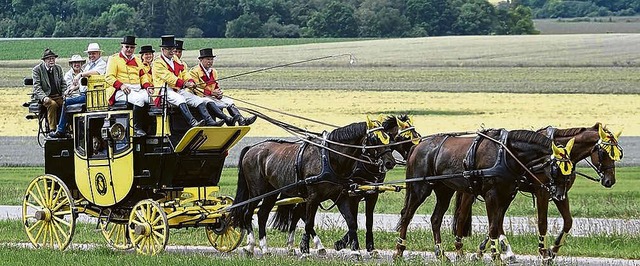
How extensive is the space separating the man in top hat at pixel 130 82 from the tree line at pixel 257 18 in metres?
73.6

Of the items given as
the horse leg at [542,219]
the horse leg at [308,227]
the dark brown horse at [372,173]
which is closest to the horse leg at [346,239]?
the dark brown horse at [372,173]

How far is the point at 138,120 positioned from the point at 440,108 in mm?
30883

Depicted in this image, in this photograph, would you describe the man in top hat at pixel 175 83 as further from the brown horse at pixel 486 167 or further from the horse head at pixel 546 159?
the horse head at pixel 546 159

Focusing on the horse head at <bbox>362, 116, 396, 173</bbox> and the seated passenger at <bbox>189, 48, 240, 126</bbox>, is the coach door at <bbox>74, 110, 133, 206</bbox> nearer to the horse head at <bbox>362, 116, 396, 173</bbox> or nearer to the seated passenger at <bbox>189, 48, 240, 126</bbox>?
the seated passenger at <bbox>189, 48, 240, 126</bbox>

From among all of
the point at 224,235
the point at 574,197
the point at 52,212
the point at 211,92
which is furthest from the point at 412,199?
the point at 574,197

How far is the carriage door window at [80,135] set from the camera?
53.2 ft

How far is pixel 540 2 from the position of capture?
15038 cm

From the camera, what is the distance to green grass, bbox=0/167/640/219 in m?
20.2

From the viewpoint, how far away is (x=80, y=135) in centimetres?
1628

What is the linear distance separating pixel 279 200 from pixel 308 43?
7386cm

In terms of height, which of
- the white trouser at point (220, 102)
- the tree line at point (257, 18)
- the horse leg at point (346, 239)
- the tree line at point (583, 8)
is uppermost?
the white trouser at point (220, 102)

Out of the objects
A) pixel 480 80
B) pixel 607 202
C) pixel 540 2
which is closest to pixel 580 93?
pixel 480 80

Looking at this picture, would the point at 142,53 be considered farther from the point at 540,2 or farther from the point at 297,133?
the point at 540,2

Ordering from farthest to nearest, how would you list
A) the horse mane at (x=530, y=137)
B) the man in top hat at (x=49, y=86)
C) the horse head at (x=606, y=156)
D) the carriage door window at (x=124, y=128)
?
the man in top hat at (x=49, y=86) → the carriage door window at (x=124, y=128) → the horse mane at (x=530, y=137) → the horse head at (x=606, y=156)
